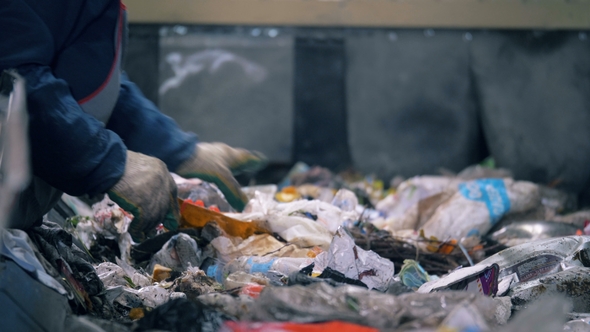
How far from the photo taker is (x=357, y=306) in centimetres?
162

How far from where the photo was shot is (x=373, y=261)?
2473 mm

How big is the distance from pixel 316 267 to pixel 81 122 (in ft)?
3.58

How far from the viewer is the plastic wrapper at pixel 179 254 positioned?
2.69 metres

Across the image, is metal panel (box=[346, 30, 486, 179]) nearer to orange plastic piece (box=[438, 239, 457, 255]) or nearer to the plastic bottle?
orange plastic piece (box=[438, 239, 457, 255])

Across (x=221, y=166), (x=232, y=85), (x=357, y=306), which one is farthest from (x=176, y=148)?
(x=232, y=85)

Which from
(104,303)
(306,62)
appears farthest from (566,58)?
(104,303)

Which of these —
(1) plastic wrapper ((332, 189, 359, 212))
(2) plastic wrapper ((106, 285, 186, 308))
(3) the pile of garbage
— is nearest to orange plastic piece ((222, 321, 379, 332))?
(3) the pile of garbage

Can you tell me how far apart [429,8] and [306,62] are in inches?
51.2

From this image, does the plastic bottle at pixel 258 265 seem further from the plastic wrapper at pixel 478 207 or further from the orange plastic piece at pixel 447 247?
the plastic wrapper at pixel 478 207

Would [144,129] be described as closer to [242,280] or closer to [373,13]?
[242,280]

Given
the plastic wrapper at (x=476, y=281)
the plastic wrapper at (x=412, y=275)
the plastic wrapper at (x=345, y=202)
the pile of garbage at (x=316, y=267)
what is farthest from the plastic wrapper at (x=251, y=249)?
the plastic wrapper at (x=345, y=202)

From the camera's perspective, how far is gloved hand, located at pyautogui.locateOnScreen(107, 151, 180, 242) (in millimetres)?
1844

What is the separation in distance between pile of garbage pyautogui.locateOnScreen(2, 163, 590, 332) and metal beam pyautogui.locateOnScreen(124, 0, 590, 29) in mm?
2568

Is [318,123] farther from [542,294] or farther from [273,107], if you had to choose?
[542,294]
